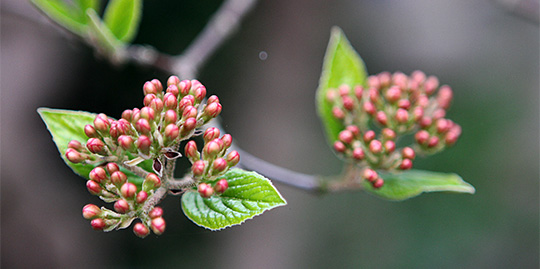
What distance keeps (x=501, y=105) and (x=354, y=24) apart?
1.38 meters

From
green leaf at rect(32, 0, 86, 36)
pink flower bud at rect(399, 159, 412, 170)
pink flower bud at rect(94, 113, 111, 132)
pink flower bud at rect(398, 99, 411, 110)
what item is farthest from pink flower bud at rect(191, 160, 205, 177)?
green leaf at rect(32, 0, 86, 36)

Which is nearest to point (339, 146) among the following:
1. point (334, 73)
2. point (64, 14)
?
point (334, 73)

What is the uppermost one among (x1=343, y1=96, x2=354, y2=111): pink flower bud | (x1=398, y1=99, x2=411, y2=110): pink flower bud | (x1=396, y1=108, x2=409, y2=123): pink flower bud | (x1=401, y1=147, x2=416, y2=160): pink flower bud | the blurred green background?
(x1=398, y1=99, x2=411, y2=110): pink flower bud

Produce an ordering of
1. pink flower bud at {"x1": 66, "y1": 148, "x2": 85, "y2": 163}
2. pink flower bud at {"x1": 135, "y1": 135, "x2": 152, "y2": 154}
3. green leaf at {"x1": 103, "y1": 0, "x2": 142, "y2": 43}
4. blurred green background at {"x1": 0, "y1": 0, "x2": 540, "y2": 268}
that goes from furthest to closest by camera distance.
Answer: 1. blurred green background at {"x1": 0, "y1": 0, "x2": 540, "y2": 268}
2. green leaf at {"x1": 103, "y1": 0, "x2": 142, "y2": 43}
3. pink flower bud at {"x1": 66, "y1": 148, "x2": 85, "y2": 163}
4. pink flower bud at {"x1": 135, "y1": 135, "x2": 152, "y2": 154}

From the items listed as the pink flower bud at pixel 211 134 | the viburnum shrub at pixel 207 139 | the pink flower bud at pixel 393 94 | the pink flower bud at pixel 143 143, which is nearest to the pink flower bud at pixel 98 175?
the viburnum shrub at pixel 207 139

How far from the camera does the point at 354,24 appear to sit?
3824 mm

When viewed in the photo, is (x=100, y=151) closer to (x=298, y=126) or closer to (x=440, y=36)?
(x=298, y=126)

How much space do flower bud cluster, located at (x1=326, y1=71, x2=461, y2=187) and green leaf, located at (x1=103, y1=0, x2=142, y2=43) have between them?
→ 761 mm

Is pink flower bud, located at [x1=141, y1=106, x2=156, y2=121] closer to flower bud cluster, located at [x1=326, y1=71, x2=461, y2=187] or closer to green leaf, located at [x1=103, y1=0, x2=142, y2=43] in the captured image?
flower bud cluster, located at [x1=326, y1=71, x2=461, y2=187]

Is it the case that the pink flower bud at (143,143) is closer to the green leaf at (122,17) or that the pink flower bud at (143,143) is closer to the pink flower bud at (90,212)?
the pink flower bud at (90,212)

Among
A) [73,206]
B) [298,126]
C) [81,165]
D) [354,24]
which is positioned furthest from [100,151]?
[354,24]

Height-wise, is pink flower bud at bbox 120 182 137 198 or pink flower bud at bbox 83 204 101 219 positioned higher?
pink flower bud at bbox 120 182 137 198

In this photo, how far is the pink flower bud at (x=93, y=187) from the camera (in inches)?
36.6

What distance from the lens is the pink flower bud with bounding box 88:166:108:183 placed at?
3.08 ft
